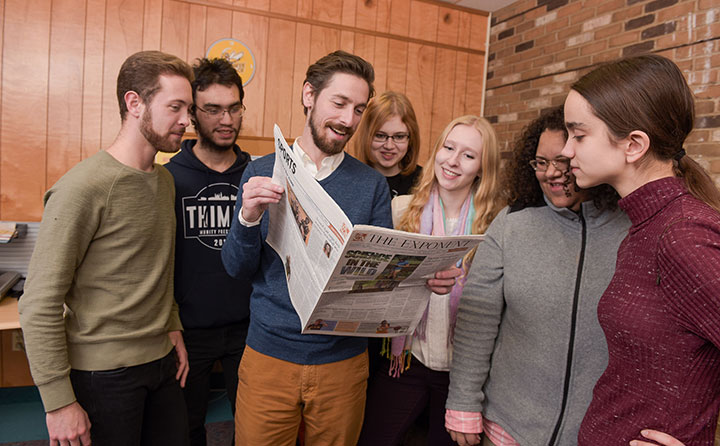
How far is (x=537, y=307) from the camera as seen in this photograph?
1216 mm

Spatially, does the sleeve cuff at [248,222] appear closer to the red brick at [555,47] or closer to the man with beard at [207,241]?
the man with beard at [207,241]

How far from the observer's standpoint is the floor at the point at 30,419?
2.55 meters

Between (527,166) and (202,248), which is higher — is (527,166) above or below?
above

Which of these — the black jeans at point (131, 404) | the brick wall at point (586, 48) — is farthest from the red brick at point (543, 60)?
the black jeans at point (131, 404)

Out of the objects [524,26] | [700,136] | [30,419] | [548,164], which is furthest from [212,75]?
[524,26]

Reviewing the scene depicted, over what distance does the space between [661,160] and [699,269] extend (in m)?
0.27

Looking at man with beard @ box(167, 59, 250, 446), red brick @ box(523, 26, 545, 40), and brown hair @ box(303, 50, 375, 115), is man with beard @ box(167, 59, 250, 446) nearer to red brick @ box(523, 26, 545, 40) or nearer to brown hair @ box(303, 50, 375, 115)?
brown hair @ box(303, 50, 375, 115)

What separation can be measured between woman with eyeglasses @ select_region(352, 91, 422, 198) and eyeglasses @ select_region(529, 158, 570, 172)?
927mm

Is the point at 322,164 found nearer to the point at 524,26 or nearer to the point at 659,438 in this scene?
the point at 659,438

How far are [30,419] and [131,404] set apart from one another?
6.53ft

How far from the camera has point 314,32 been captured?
11.5 feet

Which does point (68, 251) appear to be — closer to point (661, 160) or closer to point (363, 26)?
point (661, 160)

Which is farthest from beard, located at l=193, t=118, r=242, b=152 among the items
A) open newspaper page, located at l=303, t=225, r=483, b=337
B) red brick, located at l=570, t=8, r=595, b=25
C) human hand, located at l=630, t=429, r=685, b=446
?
red brick, located at l=570, t=8, r=595, b=25

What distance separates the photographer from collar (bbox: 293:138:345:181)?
4.85 ft
